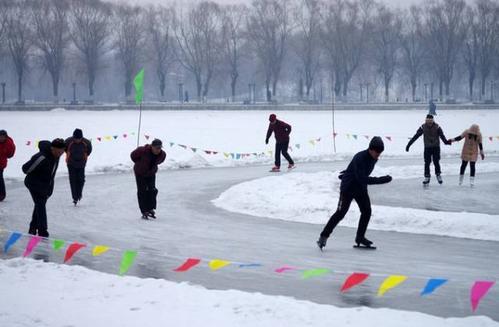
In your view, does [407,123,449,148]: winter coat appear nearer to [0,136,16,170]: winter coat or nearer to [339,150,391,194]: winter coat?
[339,150,391,194]: winter coat

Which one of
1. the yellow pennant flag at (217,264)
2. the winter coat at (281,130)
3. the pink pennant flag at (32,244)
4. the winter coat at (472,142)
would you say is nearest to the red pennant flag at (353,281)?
the yellow pennant flag at (217,264)

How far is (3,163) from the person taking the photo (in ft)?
57.2

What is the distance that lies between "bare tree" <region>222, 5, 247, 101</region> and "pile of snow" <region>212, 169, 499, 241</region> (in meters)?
73.4

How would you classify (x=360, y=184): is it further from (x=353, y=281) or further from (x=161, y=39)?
(x=161, y=39)

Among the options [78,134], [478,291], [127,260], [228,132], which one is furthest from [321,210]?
[228,132]

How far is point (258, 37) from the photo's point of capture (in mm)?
93438

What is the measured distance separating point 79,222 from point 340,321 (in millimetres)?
8241

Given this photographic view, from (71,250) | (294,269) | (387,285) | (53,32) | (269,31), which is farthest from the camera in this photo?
(269,31)

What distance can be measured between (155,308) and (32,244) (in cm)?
428

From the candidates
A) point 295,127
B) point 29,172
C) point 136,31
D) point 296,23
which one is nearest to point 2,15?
point 136,31

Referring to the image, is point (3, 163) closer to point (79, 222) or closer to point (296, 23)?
point (79, 222)

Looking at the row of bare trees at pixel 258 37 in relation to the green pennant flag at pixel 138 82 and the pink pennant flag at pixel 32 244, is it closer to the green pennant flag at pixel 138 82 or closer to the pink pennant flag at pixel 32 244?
the green pennant flag at pixel 138 82

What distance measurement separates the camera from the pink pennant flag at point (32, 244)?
1105 centimetres

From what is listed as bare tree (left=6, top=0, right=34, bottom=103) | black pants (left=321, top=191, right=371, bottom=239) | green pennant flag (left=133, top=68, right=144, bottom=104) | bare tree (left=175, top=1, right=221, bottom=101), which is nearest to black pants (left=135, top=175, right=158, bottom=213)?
black pants (left=321, top=191, right=371, bottom=239)
